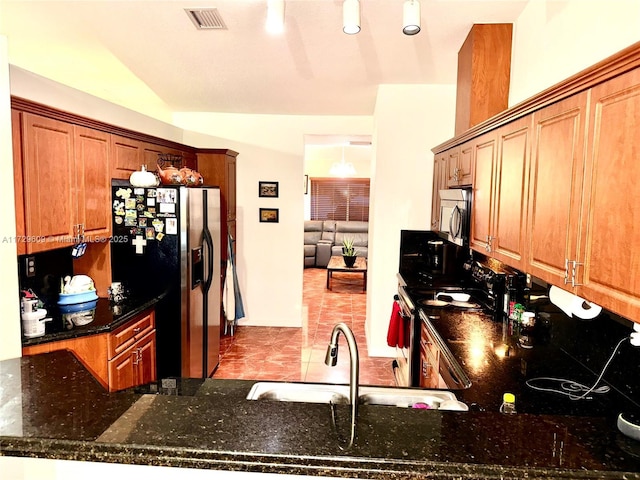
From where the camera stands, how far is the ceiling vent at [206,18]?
2654mm

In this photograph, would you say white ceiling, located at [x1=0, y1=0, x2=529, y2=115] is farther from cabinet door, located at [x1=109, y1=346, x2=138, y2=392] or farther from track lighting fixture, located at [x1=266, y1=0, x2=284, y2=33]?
cabinet door, located at [x1=109, y1=346, x2=138, y2=392]

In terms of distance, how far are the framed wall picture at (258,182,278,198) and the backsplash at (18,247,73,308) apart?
8.55 feet

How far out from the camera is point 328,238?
33.0 feet

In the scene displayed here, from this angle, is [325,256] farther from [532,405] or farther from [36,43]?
[532,405]

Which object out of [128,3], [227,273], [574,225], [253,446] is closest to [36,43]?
[128,3]

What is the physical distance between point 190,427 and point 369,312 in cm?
365

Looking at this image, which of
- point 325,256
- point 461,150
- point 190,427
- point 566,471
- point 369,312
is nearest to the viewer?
point 566,471

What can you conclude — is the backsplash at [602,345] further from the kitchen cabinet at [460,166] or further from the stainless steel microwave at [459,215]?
the kitchen cabinet at [460,166]

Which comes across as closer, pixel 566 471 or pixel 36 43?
pixel 566 471

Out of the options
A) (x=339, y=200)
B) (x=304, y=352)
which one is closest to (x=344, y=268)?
(x=304, y=352)

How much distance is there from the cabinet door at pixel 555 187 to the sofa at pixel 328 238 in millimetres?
7603

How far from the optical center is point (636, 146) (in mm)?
1211

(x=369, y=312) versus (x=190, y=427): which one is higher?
(x=190, y=427)

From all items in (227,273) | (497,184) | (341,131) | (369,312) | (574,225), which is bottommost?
(369,312)
